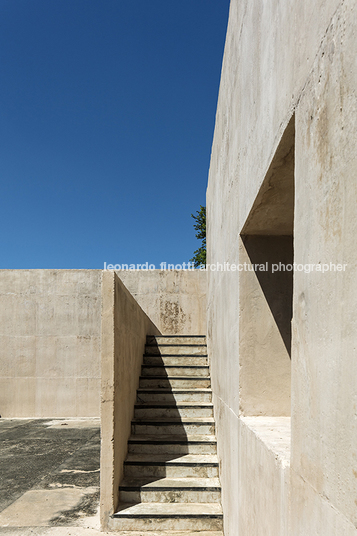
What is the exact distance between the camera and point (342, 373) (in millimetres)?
774

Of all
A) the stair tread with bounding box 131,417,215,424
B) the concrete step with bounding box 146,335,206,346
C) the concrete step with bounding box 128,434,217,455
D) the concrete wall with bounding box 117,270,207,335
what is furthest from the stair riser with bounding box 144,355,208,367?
the concrete wall with bounding box 117,270,207,335

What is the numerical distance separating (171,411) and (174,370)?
892 mm

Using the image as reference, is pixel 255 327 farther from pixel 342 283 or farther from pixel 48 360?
pixel 48 360

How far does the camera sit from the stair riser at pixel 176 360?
5383 millimetres

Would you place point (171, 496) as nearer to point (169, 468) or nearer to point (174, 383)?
point (169, 468)

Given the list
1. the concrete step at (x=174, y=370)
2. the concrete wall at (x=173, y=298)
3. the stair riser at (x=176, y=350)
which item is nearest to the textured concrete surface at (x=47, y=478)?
the concrete step at (x=174, y=370)

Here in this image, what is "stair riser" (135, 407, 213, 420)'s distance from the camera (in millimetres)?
4336

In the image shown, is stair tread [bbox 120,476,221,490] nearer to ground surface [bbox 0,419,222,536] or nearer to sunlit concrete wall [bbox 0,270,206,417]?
ground surface [bbox 0,419,222,536]

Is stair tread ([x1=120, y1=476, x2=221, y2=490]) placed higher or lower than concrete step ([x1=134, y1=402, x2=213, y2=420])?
lower

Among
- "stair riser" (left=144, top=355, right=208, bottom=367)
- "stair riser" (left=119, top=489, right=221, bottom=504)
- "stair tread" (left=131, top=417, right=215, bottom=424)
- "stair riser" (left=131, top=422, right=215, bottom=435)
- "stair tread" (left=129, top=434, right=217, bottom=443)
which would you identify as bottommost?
"stair riser" (left=119, top=489, right=221, bottom=504)

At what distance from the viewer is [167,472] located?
3.57 meters

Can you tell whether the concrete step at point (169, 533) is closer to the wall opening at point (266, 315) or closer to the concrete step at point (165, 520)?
the concrete step at point (165, 520)

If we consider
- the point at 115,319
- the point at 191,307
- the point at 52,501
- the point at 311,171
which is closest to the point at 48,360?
the point at 191,307

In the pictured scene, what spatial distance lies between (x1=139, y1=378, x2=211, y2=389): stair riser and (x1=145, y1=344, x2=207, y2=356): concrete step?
28.3 inches
